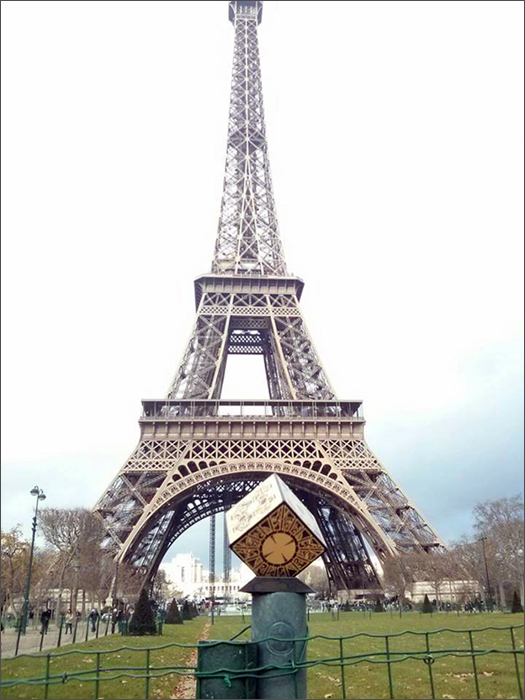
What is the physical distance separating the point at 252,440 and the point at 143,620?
14892 mm

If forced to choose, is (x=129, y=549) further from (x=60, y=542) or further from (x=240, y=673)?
(x=240, y=673)

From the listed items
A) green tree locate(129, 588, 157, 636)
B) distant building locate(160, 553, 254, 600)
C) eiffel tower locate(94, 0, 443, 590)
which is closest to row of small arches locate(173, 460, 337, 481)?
eiffel tower locate(94, 0, 443, 590)

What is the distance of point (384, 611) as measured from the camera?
131 feet

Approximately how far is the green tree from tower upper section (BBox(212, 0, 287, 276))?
29.8 m

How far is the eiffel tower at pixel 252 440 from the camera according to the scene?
118ft

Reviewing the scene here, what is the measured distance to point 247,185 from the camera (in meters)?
55.8

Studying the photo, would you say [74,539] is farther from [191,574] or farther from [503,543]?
[191,574]

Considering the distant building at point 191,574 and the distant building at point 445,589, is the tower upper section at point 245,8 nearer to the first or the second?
the distant building at point 445,589

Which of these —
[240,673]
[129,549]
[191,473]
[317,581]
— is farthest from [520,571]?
[317,581]

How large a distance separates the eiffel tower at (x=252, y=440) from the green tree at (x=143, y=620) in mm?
6599

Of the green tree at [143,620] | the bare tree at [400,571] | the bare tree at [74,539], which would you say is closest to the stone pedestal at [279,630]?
the green tree at [143,620]

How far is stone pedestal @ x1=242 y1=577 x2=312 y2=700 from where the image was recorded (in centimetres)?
664

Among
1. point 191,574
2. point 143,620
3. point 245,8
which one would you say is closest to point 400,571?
point 143,620

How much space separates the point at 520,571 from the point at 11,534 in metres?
40.2
